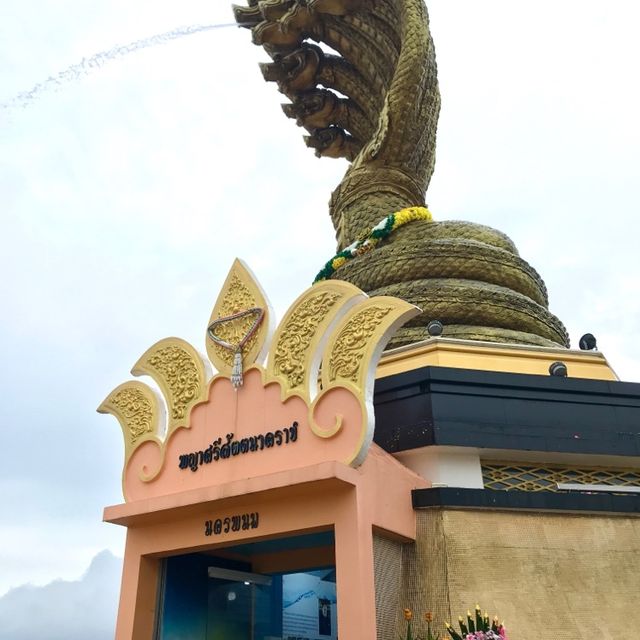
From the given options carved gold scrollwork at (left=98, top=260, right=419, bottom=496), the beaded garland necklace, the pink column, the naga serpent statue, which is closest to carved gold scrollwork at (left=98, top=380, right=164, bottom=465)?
carved gold scrollwork at (left=98, top=260, right=419, bottom=496)

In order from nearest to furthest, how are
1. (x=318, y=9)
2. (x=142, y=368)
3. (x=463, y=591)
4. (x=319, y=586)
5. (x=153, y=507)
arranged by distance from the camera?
1. (x=463, y=591)
2. (x=153, y=507)
3. (x=142, y=368)
4. (x=319, y=586)
5. (x=318, y=9)

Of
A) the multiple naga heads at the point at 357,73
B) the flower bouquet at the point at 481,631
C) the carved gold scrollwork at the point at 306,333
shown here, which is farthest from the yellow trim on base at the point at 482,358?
the multiple naga heads at the point at 357,73

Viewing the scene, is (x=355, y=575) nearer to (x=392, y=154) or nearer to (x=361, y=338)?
(x=361, y=338)

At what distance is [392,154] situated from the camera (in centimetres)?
1459

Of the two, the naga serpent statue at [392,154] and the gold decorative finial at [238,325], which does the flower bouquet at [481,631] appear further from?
the naga serpent statue at [392,154]

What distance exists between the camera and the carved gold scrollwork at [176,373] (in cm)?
822

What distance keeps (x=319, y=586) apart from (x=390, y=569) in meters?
3.15

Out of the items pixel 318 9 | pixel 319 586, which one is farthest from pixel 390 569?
pixel 318 9

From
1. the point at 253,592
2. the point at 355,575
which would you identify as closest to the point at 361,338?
the point at 355,575

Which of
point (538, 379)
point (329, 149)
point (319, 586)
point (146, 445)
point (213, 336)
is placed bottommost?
point (319, 586)

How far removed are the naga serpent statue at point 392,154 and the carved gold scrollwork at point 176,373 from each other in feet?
11.4

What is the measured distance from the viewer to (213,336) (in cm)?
838

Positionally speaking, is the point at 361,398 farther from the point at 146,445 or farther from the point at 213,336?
the point at 146,445

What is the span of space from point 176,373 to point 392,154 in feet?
26.5
